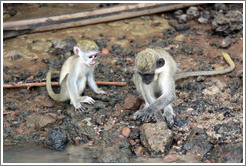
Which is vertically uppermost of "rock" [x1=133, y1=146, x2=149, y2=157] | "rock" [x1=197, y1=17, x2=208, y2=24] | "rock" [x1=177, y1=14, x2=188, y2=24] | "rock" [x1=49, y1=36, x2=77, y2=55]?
"rock" [x1=177, y1=14, x2=188, y2=24]

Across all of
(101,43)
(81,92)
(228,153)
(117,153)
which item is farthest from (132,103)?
(101,43)

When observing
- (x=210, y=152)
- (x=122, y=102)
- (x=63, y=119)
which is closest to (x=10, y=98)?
(x=63, y=119)

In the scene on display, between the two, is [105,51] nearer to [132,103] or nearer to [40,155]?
[132,103]

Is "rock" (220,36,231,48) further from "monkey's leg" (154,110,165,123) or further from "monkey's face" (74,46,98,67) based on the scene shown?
"monkey's face" (74,46,98,67)

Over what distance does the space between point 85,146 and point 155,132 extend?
123 centimetres

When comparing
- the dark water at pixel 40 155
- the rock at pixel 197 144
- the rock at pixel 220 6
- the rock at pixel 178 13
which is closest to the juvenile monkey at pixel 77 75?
the dark water at pixel 40 155

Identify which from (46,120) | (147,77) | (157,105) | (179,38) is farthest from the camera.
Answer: (179,38)

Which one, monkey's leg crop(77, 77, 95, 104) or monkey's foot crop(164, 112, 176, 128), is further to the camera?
monkey's leg crop(77, 77, 95, 104)

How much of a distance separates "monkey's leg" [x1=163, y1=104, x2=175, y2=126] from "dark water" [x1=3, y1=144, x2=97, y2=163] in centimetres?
157

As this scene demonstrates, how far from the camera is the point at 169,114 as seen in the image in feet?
23.9

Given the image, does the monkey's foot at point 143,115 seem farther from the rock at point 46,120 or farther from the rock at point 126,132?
the rock at point 46,120

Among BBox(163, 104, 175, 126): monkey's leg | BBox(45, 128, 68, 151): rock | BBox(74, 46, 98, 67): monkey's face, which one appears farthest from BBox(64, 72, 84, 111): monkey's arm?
BBox(163, 104, 175, 126): monkey's leg

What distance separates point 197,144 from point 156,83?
1.42 meters

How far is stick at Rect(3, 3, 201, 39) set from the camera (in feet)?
34.1
